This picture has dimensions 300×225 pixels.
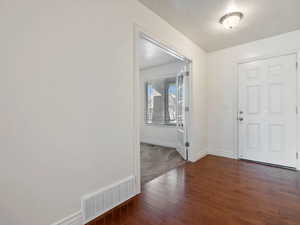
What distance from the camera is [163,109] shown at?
15.3 feet

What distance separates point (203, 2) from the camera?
77.2 inches

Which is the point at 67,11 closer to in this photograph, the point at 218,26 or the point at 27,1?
the point at 27,1

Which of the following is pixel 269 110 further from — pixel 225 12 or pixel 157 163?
pixel 157 163

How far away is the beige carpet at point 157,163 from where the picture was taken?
258 cm

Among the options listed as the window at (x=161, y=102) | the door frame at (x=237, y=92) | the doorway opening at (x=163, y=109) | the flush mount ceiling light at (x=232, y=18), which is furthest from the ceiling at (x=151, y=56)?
the door frame at (x=237, y=92)

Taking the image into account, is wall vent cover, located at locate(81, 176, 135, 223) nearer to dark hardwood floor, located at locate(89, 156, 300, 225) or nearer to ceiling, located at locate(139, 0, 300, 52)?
dark hardwood floor, located at locate(89, 156, 300, 225)

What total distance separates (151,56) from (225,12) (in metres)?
2.06

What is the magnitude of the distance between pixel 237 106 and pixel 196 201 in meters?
2.36

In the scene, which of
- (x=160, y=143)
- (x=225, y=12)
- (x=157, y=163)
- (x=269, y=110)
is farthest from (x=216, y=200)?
(x=160, y=143)

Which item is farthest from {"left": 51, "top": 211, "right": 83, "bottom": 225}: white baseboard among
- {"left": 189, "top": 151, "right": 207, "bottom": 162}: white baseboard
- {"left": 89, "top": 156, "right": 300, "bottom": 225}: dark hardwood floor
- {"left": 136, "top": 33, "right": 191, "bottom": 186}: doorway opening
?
{"left": 189, "top": 151, "right": 207, "bottom": 162}: white baseboard

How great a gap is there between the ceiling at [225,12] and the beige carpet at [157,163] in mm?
2517

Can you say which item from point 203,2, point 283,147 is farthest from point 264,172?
point 203,2

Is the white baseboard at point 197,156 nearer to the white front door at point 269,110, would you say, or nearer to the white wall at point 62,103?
the white front door at point 269,110

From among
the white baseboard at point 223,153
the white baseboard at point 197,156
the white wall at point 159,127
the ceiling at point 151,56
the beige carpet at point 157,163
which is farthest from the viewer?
the white wall at point 159,127
